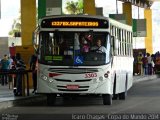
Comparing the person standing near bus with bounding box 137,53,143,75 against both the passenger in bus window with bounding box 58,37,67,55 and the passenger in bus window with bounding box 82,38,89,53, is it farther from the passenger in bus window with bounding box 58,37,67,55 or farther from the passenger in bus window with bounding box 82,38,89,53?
the passenger in bus window with bounding box 58,37,67,55

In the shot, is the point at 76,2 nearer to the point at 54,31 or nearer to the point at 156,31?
the point at 156,31

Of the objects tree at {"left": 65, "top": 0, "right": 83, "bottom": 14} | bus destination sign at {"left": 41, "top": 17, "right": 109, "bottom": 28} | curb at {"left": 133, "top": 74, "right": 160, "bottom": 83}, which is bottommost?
curb at {"left": 133, "top": 74, "right": 160, "bottom": 83}

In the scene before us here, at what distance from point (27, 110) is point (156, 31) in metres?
86.6

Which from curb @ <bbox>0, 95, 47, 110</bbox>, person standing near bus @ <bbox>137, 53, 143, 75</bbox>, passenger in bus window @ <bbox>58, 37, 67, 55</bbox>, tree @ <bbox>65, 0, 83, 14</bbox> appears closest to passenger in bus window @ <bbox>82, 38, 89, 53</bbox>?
passenger in bus window @ <bbox>58, 37, 67, 55</bbox>

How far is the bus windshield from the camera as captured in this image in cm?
1981

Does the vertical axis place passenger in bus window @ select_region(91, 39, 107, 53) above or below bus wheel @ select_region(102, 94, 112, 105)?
above

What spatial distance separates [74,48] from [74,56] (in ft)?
0.88

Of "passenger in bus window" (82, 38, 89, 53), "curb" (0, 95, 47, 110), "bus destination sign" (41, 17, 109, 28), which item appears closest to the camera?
"passenger in bus window" (82, 38, 89, 53)

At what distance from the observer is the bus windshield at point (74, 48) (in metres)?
19.8

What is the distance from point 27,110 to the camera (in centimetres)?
1883

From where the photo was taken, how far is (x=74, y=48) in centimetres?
1994

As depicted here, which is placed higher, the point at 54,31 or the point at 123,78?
the point at 54,31

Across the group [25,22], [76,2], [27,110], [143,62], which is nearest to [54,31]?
[27,110]

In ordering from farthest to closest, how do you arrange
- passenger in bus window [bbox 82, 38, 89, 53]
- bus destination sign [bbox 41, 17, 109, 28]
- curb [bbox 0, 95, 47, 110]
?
curb [bbox 0, 95, 47, 110] < bus destination sign [bbox 41, 17, 109, 28] < passenger in bus window [bbox 82, 38, 89, 53]
